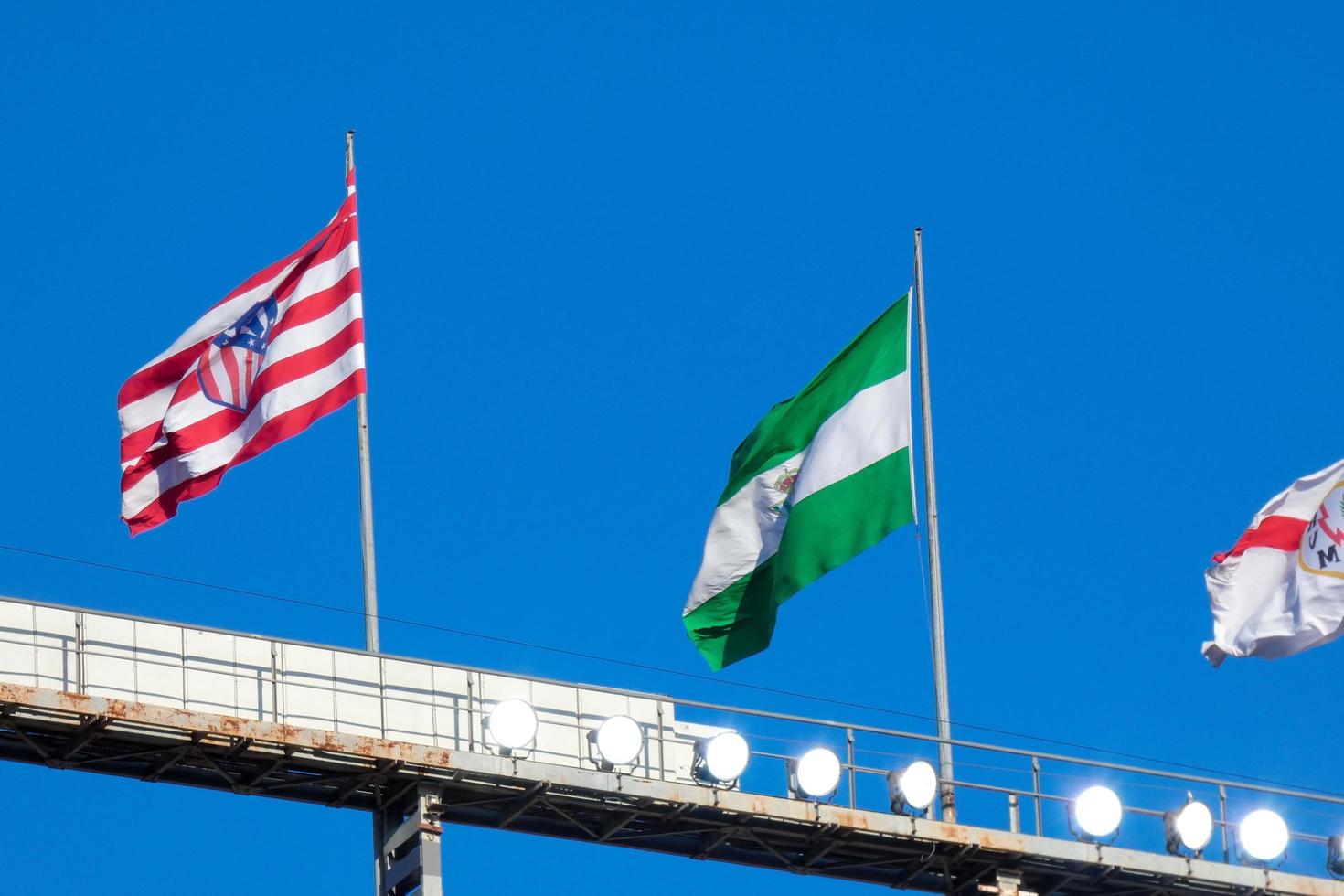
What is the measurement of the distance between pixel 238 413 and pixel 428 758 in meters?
6.84

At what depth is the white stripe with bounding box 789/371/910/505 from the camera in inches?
1886

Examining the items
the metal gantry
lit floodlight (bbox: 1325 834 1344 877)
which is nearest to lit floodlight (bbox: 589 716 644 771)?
the metal gantry

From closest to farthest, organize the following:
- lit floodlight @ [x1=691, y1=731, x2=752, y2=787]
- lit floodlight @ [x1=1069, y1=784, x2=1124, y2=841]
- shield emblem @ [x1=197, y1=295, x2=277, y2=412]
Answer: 1. lit floodlight @ [x1=691, y1=731, x2=752, y2=787]
2. shield emblem @ [x1=197, y1=295, x2=277, y2=412]
3. lit floodlight @ [x1=1069, y1=784, x2=1124, y2=841]

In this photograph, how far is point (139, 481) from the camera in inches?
1779

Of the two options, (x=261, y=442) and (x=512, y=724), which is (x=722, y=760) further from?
(x=261, y=442)

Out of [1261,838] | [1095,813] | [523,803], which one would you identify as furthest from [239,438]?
[1261,838]

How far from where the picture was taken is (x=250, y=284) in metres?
47.0

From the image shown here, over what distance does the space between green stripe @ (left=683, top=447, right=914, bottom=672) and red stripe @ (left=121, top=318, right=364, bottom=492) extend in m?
7.09

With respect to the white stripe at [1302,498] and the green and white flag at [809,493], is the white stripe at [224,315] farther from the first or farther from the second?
the white stripe at [1302,498]

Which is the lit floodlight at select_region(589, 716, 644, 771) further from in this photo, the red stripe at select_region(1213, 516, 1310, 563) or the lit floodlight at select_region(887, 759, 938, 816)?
the red stripe at select_region(1213, 516, 1310, 563)

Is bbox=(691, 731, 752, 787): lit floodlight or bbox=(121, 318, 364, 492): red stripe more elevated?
bbox=(121, 318, 364, 492): red stripe

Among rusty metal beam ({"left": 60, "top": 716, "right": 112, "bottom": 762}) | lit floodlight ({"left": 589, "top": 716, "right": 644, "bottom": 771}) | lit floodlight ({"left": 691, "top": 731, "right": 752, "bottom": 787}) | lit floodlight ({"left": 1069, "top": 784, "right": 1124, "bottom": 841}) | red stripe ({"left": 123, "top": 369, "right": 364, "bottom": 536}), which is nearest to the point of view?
rusty metal beam ({"left": 60, "top": 716, "right": 112, "bottom": 762})

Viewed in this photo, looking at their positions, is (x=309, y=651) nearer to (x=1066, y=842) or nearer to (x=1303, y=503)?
(x=1066, y=842)

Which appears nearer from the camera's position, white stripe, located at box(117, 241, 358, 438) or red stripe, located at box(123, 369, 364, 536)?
red stripe, located at box(123, 369, 364, 536)
